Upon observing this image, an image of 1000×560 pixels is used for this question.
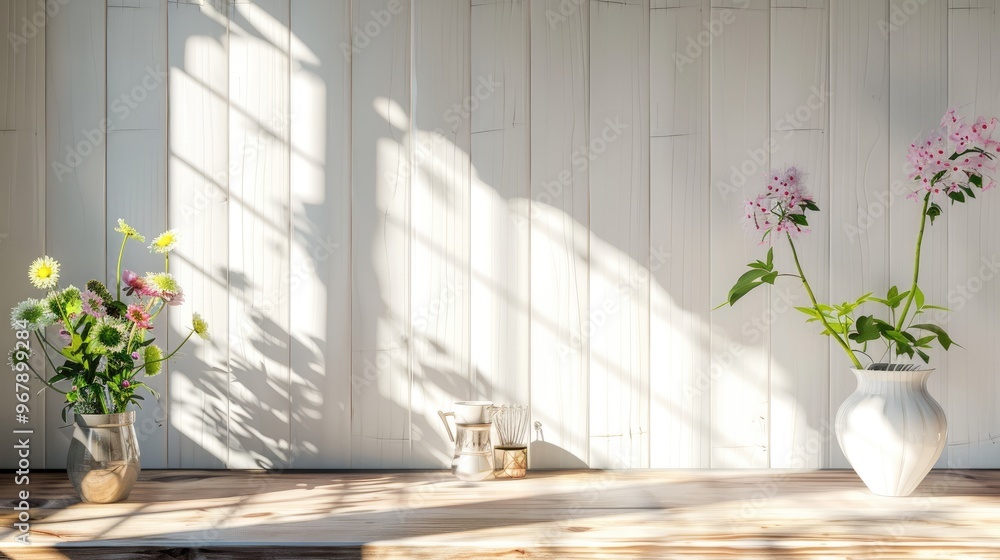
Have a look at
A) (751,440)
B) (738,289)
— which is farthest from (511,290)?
(751,440)

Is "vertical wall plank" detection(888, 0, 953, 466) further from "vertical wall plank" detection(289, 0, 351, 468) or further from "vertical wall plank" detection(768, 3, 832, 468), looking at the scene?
"vertical wall plank" detection(289, 0, 351, 468)

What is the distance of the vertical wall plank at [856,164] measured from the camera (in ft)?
A: 6.31

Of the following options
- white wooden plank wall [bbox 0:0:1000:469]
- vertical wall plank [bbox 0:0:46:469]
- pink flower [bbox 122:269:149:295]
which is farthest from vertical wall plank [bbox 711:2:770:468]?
vertical wall plank [bbox 0:0:46:469]

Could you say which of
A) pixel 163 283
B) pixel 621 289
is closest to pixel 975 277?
pixel 621 289

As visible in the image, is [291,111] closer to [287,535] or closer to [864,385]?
[287,535]

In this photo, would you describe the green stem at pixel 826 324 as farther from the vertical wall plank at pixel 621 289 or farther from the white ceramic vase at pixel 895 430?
the vertical wall plank at pixel 621 289

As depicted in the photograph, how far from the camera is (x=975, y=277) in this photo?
6.30 feet

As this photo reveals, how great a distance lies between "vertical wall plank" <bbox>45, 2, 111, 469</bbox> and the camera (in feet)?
6.27

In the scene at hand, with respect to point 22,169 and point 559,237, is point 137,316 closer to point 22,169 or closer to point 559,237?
point 22,169

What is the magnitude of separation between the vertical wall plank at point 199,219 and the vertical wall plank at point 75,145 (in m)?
0.18

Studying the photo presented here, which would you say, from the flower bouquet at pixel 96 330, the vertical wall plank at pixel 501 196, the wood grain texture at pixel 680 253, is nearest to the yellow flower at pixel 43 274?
the flower bouquet at pixel 96 330

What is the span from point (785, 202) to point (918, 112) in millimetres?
511

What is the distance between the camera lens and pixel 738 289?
177cm

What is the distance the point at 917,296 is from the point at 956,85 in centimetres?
60
